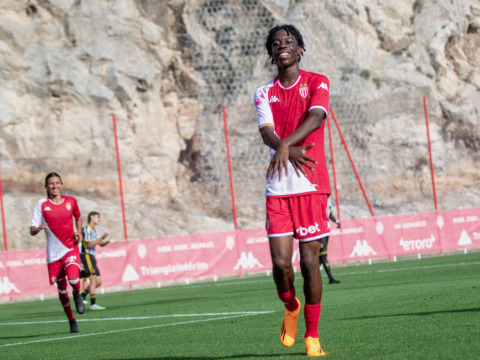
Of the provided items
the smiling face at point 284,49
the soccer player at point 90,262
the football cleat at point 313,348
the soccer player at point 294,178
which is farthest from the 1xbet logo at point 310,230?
the soccer player at point 90,262

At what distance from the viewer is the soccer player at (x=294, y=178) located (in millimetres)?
5918

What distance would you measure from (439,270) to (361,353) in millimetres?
11886

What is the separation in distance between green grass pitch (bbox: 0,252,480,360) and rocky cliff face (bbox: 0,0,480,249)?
15451mm

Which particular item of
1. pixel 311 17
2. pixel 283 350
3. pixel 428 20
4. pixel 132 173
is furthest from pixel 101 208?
pixel 283 350

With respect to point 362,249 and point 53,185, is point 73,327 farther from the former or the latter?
point 362,249

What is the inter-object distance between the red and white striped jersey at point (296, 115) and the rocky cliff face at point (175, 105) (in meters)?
24.1

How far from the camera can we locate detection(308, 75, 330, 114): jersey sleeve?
597 cm

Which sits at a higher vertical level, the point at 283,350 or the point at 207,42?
the point at 207,42

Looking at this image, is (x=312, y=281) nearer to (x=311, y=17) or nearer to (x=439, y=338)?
(x=439, y=338)

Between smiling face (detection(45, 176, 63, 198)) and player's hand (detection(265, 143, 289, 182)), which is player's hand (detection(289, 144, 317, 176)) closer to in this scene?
player's hand (detection(265, 143, 289, 182))

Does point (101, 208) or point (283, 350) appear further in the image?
point (101, 208)

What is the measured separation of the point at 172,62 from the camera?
36.0m

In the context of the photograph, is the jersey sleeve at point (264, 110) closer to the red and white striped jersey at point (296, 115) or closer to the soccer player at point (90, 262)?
the red and white striped jersey at point (296, 115)

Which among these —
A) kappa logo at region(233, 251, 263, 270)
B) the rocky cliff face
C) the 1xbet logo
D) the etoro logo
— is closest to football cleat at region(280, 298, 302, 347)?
the 1xbet logo
